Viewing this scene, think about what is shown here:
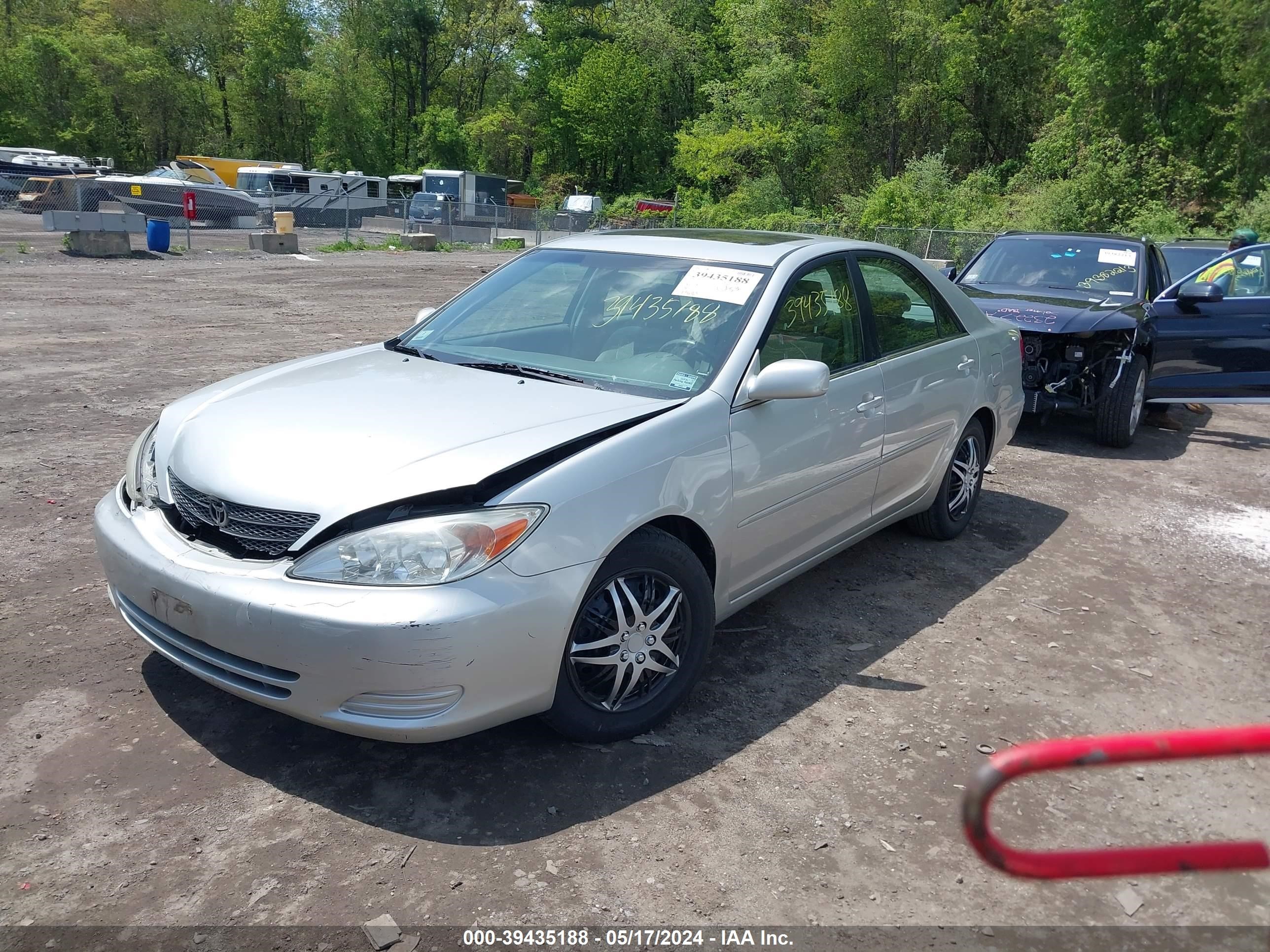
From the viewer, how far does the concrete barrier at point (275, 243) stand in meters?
25.2

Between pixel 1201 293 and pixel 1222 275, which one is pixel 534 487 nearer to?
pixel 1201 293

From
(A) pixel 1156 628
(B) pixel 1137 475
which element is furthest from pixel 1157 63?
(A) pixel 1156 628

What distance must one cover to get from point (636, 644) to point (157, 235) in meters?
22.3

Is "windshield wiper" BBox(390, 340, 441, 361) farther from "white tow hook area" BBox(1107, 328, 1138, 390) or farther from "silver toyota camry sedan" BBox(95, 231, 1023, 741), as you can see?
"white tow hook area" BBox(1107, 328, 1138, 390)

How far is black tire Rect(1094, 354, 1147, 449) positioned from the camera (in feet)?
27.0

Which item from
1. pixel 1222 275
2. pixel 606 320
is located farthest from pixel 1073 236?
pixel 606 320

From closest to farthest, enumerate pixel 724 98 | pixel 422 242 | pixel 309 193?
pixel 422 242 → pixel 309 193 → pixel 724 98

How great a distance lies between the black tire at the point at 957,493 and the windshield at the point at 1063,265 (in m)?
4.07

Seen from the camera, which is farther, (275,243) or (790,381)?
(275,243)

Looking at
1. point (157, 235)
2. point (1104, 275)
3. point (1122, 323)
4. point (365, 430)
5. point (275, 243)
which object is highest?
point (275, 243)

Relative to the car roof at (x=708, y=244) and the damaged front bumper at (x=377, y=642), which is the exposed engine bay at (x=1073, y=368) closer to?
the car roof at (x=708, y=244)

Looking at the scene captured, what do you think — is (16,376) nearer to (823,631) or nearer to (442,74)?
(823,631)

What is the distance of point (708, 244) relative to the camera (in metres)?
4.60

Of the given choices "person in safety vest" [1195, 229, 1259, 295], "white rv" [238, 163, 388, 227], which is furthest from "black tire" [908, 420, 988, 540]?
"white rv" [238, 163, 388, 227]
